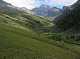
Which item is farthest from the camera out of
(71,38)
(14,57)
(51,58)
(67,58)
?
(71,38)

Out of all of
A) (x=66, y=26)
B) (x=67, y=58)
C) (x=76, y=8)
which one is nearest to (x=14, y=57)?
(x=67, y=58)

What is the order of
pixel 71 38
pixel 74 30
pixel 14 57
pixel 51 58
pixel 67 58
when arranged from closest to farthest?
pixel 14 57, pixel 51 58, pixel 67 58, pixel 71 38, pixel 74 30

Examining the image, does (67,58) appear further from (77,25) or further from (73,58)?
(77,25)

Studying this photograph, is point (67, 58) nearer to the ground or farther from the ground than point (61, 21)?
nearer to the ground

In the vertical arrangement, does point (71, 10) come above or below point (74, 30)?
above

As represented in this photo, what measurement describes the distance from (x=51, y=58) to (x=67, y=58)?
303 inches

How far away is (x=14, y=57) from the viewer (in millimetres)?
57938

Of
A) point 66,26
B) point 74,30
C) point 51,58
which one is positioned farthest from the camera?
point 66,26

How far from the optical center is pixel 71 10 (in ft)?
602

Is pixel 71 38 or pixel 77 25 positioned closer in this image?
pixel 71 38

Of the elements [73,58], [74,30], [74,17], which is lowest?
[73,58]

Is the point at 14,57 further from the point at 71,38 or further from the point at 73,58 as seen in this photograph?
the point at 71,38

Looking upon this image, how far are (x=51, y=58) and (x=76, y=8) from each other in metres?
131

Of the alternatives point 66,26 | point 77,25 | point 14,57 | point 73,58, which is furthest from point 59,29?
point 14,57
